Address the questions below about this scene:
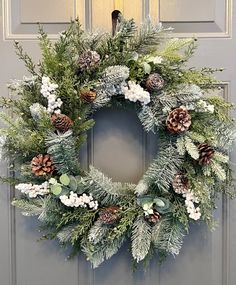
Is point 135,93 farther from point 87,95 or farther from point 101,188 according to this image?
point 101,188

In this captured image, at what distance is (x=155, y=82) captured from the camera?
3.23 feet

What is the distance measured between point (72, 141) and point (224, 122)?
0.39 m

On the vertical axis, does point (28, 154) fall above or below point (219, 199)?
above

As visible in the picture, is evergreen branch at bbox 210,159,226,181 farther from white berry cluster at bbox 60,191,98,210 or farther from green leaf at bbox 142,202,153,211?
white berry cluster at bbox 60,191,98,210

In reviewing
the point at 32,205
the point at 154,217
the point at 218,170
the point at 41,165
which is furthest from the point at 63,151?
the point at 218,170

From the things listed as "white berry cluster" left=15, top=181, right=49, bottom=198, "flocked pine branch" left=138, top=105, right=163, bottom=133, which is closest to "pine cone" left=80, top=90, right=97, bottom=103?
"flocked pine branch" left=138, top=105, right=163, bottom=133

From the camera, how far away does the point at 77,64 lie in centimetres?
100

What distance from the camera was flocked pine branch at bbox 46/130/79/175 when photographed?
955 mm

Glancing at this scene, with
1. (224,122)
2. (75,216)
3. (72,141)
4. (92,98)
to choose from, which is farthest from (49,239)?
(224,122)

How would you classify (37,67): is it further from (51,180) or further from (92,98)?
(51,180)

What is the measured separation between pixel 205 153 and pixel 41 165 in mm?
410

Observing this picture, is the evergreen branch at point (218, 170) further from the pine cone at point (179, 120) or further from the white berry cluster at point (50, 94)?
the white berry cluster at point (50, 94)

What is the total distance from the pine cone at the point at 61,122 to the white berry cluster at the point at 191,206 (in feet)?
1.13

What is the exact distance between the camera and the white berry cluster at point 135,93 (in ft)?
3.23
